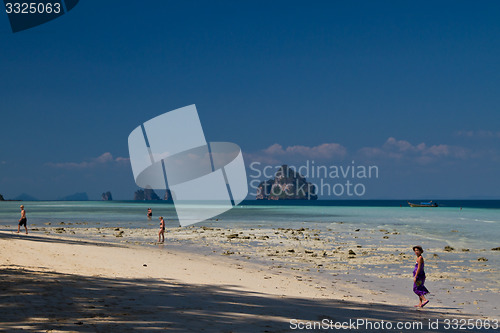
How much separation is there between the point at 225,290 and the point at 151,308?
3.65 metres

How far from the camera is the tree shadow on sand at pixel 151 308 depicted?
343 inches

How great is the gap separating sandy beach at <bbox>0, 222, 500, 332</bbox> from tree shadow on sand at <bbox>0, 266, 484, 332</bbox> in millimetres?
25

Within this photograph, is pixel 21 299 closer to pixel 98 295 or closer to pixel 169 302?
A: pixel 98 295

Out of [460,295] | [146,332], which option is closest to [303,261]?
[460,295]

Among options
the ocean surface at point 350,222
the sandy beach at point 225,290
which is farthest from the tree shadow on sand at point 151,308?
the ocean surface at point 350,222

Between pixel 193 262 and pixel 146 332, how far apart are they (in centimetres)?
1239

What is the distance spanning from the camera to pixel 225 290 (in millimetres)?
13406

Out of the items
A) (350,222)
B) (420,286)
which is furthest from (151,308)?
(350,222)

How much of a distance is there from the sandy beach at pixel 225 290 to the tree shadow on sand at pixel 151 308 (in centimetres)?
3

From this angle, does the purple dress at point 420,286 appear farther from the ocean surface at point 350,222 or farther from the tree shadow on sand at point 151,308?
the ocean surface at point 350,222

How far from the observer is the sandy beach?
9.26 meters

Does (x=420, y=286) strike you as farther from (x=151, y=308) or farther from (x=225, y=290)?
(x=151, y=308)

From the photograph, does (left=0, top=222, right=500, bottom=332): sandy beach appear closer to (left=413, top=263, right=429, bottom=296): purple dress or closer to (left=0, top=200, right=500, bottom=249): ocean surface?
(left=413, top=263, right=429, bottom=296): purple dress

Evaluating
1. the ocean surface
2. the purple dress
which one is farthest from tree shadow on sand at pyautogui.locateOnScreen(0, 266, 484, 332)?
the ocean surface
